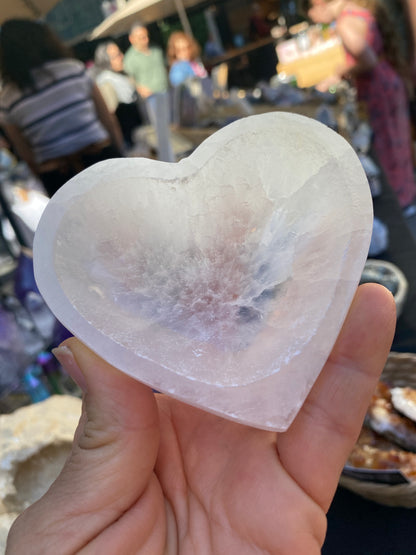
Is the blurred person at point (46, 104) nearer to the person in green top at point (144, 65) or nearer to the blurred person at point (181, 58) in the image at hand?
the blurred person at point (181, 58)

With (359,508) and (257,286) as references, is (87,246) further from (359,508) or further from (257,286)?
(359,508)

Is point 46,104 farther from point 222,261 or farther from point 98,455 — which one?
point 98,455

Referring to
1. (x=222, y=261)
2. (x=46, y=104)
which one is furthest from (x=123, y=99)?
(x=222, y=261)

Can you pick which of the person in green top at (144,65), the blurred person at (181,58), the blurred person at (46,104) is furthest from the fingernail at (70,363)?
the person in green top at (144,65)

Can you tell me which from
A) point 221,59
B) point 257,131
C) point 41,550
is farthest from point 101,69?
point 41,550

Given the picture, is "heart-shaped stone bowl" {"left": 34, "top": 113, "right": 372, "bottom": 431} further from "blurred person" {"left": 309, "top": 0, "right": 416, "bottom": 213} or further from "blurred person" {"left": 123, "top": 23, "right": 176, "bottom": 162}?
"blurred person" {"left": 123, "top": 23, "right": 176, "bottom": 162}

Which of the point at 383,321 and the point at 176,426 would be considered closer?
the point at 383,321

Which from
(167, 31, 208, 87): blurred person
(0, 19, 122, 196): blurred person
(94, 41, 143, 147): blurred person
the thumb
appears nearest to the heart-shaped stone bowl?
the thumb
